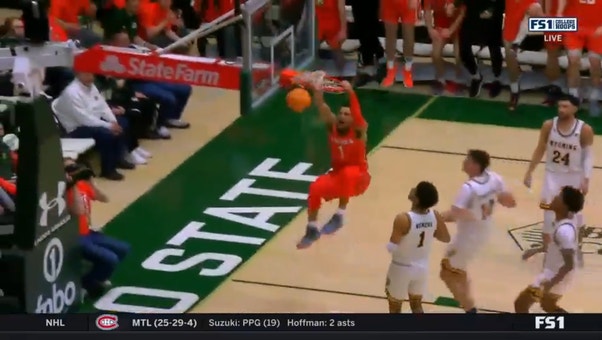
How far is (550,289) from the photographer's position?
28.0 ft

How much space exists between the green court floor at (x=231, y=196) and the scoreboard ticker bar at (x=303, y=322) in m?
2.04

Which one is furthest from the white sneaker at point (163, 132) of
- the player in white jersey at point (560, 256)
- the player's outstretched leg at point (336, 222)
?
the player in white jersey at point (560, 256)

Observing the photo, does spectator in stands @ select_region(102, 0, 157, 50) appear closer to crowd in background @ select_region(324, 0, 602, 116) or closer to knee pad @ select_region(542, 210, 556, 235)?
crowd in background @ select_region(324, 0, 602, 116)

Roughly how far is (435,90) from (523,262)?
12.9ft

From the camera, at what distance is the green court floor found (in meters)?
9.51

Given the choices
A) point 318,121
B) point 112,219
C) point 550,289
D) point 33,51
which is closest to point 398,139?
point 318,121

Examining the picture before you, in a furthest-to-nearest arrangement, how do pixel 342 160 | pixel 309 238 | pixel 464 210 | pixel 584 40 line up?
1. pixel 584 40
2. pixel 309 238
3. pixel 342 160
4. pixel 464 210

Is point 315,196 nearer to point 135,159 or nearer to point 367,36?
point 135,159

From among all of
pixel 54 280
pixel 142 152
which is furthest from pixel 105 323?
pixel 142 152

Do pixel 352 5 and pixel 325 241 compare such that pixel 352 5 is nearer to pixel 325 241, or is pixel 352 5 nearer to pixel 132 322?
pixel 325 241

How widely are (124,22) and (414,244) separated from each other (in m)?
5.32

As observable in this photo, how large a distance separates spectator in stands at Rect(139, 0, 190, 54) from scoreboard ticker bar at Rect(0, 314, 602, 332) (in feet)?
20.5

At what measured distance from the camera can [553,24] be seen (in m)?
12.3

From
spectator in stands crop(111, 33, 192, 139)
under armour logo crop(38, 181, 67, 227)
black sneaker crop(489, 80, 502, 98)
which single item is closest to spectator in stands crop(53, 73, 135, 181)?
spectator in stands crop(111, 33, 192, 139)
